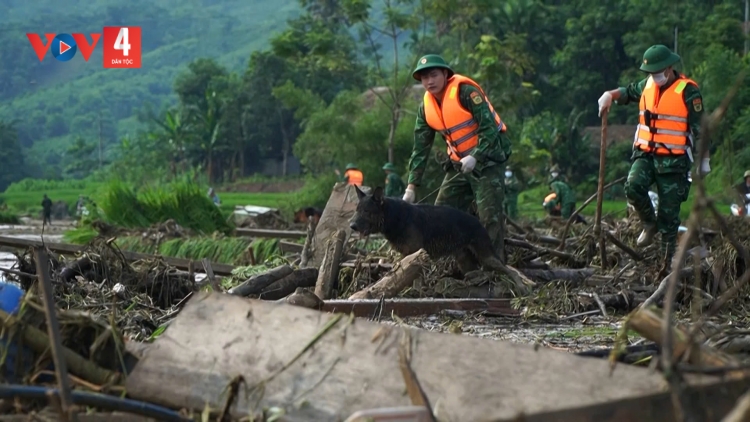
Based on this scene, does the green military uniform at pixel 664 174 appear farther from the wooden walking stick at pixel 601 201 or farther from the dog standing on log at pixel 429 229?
the dog standing on log at pixel 429 229

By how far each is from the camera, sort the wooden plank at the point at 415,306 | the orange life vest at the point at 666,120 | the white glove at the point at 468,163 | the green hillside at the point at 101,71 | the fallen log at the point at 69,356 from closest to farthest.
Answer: the fallen log at the point at 69,356 → the wooden plank at the point at 415,306 → the white glove at the point at 468,163 → the orange life vest at the point at 666,120 → the green hillside at the point at 101,71

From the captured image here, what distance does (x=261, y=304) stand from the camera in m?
4.37

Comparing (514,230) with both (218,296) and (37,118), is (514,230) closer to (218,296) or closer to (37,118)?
(218,296)

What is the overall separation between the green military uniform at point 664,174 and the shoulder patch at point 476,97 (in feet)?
4.47

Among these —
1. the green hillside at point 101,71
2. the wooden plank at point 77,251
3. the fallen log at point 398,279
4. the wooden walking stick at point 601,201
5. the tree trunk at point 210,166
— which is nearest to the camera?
the fallen log at point 398,279

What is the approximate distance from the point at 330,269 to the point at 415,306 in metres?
1.26

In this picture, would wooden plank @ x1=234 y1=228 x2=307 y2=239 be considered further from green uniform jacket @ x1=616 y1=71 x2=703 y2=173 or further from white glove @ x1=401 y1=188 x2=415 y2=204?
green uniform jacket @ x1=616 y1=71 x2=703 y2=173

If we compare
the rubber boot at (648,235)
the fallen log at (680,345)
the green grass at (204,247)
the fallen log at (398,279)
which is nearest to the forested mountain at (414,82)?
the fallen log at (680,345)

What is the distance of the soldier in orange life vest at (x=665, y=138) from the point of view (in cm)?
1002

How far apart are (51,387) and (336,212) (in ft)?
22.8

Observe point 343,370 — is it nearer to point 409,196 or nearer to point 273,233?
point 409,196

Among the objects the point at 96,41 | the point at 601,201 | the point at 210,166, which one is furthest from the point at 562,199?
the point at 210,166

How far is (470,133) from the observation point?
33.3ft

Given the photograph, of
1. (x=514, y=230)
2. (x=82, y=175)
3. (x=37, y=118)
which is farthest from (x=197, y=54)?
(x=514, y=230)
